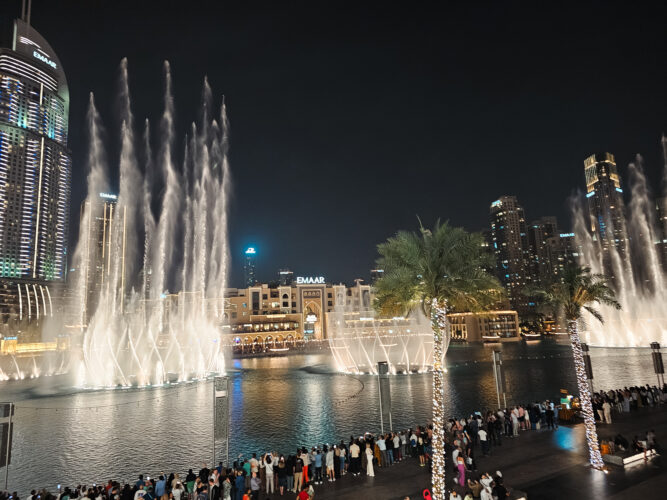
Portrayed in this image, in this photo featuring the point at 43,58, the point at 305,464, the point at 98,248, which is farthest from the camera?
the point at 98,248

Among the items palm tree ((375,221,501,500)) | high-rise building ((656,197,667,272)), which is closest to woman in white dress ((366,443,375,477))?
palm tree ((375,221,501,500))

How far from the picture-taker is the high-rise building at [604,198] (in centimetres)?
18088

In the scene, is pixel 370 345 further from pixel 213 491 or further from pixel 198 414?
pixel 213 491

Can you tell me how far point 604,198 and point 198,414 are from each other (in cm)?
21384

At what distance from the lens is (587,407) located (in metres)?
15.1

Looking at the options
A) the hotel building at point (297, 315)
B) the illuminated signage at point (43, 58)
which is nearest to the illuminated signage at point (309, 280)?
the hotel building at point (297, 315)

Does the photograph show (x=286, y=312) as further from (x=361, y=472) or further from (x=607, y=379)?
(x=361, y=472)

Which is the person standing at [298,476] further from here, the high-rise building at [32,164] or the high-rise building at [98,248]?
the high-rise building at [98,248]

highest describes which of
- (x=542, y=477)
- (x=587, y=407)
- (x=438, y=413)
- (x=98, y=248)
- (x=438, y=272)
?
(x=98, y=248)

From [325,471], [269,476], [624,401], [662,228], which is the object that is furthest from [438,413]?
[662,228]

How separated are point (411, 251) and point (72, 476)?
1724cm

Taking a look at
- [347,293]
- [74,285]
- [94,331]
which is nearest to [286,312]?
[347,293]

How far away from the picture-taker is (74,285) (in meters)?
164

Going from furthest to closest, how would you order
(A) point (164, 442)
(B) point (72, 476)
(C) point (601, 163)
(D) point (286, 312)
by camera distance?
1. (C) point (601, 163)
2. (D) point (286, 312)
3. (A) point (164, 442)
4. (B) point (72, 476)
